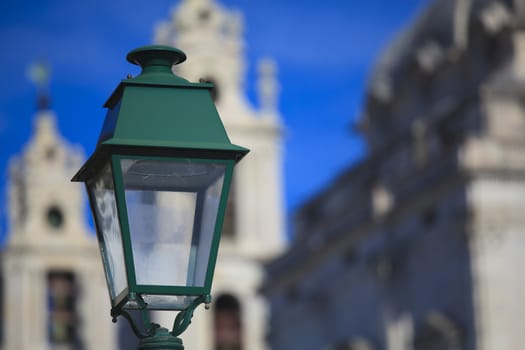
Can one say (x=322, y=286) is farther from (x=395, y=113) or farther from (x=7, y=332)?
(x=7, y=332)

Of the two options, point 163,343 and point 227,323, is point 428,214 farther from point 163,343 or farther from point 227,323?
point 163,343

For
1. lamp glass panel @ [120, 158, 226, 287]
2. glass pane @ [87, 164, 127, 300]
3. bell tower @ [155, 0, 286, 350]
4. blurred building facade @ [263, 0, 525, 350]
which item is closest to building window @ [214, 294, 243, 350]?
bell tower @ [155, 0, 286, 350]

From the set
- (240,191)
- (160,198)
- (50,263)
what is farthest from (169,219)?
(50,263)

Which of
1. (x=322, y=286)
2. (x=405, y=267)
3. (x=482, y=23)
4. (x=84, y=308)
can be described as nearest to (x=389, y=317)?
(x=405, y=267)

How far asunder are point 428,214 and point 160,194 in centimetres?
3576

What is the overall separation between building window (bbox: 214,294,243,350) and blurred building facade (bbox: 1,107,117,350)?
7.27 m

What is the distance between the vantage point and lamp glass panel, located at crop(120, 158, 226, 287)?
28.5 ft

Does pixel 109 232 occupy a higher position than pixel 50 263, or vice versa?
pixel 50 263

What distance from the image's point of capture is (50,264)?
7750cm

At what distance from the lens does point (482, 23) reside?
166 feet

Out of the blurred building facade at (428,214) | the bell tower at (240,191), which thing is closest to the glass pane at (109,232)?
Answer: the blurred building facade at (428,214)

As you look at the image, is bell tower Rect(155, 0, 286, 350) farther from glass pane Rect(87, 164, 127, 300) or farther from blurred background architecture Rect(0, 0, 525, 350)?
glass pane Rect(87, 164, 127, 300)

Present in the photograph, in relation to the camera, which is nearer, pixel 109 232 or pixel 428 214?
pixel 109 232

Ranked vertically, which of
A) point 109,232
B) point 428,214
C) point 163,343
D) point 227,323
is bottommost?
point 163,343
